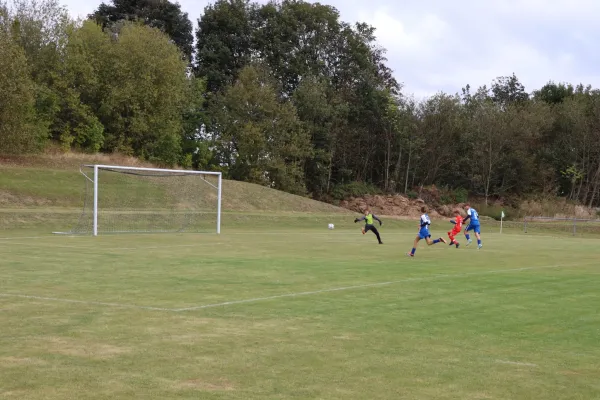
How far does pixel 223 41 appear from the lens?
84.5 m

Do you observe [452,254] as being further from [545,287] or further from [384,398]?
[384,398]

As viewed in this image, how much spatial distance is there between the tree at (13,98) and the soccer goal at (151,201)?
17.8 ft

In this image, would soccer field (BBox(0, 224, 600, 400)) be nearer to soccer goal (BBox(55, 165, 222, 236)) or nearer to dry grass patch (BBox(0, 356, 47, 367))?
dry grass patch (BBox(0, 356, 47, 367))

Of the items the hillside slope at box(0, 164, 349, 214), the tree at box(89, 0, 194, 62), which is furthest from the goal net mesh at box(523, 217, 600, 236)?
the tree at box(89, 0, 194, 62)

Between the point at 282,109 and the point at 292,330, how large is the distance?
204 feet

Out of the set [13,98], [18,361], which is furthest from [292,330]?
[13,98]

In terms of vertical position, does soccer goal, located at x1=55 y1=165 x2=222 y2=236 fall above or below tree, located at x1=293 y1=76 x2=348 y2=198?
below

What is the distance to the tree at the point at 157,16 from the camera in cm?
8756

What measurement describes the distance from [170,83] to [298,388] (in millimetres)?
61763

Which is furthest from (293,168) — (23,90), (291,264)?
(291,264)

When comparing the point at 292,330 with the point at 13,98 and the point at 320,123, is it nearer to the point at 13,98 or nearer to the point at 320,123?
the point at 13,98

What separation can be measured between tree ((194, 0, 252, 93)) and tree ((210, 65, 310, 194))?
10747 millimetres

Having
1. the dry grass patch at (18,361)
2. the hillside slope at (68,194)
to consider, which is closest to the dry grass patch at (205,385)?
the dry grass patch at (18,361)

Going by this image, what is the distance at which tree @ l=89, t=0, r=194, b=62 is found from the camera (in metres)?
87.6
